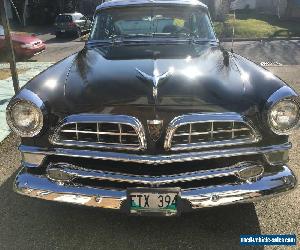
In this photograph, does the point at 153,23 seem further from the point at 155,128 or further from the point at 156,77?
the point at 155,128

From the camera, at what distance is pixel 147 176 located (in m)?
2.89

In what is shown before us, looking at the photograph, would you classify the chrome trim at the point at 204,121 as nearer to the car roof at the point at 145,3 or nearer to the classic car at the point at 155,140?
the classic car at the point at 155,140

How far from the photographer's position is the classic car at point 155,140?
113 inches

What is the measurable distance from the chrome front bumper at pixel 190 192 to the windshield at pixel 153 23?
2.15 metres

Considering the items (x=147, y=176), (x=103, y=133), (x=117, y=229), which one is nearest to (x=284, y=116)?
(x=147, y=176)

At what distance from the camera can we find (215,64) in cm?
369

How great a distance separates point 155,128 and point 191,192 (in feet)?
1.80

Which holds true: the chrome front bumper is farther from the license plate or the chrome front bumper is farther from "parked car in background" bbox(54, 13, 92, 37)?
"parked car in background" bbox(54, 13, 92, 37)

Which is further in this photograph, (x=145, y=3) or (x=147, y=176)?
(x=145, y=3)

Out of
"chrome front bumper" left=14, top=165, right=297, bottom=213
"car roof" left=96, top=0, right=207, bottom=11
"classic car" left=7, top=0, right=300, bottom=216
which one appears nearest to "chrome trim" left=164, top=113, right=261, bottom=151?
"classic car" left=7, top=0, right=300, bottom=216

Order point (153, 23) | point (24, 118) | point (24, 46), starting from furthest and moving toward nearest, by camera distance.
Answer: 1. point (24, 46)
2. point (153, 23)
3. point (24, 118)

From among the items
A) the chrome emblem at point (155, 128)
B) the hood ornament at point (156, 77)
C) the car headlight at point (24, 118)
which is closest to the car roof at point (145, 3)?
the hood ornament at point (156, 77)

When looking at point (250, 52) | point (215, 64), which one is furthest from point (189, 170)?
point (250, 52)

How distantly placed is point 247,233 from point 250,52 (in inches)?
494
